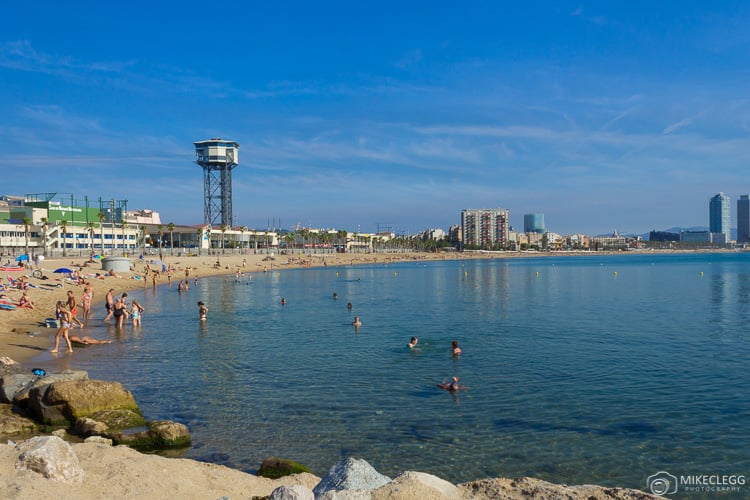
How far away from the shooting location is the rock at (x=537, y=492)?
6930 mm

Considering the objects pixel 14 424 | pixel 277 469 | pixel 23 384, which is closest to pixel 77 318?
pixel 23 384

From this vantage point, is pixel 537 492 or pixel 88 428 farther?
pixel 88 428

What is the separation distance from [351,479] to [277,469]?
2861mm

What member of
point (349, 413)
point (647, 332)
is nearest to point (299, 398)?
point (349, 413)

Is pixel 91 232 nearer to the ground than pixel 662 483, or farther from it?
farther from it

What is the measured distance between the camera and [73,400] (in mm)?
11617

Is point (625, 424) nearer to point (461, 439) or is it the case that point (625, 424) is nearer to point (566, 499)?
point (461, 439)

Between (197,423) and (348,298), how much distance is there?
3270 centimetres

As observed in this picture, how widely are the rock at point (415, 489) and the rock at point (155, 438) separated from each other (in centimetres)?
579

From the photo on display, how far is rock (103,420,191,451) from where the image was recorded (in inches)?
410

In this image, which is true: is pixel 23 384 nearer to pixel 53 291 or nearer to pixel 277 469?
pixel 277 469

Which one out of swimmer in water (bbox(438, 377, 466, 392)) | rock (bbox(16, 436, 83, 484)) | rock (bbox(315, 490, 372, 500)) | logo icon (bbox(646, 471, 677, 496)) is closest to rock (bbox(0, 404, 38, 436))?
rock (bbox(16, 436, 83, 484))

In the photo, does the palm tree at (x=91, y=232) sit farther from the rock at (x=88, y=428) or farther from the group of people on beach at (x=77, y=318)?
the rock at (x=88, y=428)

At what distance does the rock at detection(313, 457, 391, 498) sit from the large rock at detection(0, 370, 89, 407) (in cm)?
855
